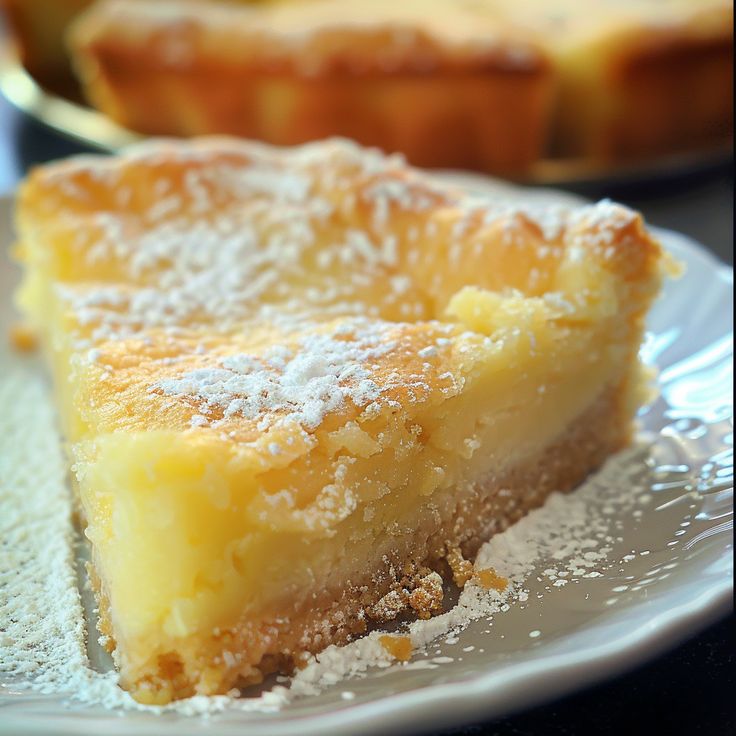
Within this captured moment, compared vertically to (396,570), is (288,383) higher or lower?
higher

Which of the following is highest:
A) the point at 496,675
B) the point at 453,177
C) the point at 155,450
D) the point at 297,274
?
the point at 453,177

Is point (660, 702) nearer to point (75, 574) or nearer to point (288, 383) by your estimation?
point (288, 383)

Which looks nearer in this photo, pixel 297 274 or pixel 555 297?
pixel 555 297

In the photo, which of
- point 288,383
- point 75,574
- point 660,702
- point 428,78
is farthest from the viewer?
point 428,78

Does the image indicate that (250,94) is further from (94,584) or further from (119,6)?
(94,584)

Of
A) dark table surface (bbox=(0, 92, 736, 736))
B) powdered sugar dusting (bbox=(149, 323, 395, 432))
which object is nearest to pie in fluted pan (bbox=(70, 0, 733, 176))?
powdered sugar dusting (bbox=(149, 323, 395, 432))

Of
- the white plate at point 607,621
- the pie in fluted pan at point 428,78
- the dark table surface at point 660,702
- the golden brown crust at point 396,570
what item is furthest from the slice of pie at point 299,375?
the pie in fluted pan at point 428,78

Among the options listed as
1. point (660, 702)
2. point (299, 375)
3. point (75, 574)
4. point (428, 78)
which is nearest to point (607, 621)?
point (660, 702)

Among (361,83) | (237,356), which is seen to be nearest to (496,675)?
(237,356)
